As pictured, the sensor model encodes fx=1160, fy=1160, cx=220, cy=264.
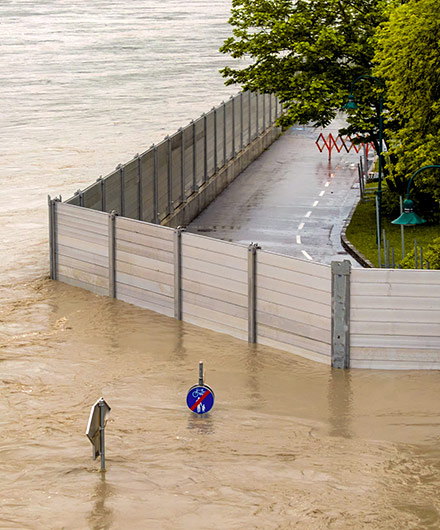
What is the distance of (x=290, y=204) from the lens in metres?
43.7

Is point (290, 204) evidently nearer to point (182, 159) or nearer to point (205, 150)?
point (205, 150)

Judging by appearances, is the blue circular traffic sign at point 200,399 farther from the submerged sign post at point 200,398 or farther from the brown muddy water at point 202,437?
the brown muddy water at point 202,437

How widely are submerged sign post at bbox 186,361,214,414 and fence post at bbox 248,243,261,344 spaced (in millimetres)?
3925

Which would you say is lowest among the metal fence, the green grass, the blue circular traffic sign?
the green grass

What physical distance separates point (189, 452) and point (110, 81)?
236 ft

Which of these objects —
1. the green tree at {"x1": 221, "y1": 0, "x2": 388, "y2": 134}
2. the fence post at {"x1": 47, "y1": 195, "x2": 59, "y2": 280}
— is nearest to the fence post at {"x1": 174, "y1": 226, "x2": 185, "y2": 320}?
the fence post at {"x1": 47, "y1": 195, "x2": 59, "y2": 280}

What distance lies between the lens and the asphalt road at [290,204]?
37.4m

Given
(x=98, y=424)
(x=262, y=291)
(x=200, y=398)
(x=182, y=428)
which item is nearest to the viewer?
(x=98, y=424)

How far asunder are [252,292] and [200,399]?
13.6 feet

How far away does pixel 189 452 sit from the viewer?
18906 millimetres

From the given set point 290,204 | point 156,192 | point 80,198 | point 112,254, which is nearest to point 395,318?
point 112,254

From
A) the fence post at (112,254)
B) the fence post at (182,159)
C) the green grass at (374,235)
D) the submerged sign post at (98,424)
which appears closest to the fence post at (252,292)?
the fence post at (112,254)

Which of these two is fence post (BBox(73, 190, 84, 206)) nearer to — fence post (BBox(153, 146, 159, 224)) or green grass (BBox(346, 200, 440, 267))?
fence post (BBox(153, 146, 159, 224))

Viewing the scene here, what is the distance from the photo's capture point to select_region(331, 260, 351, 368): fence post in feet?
72.0
